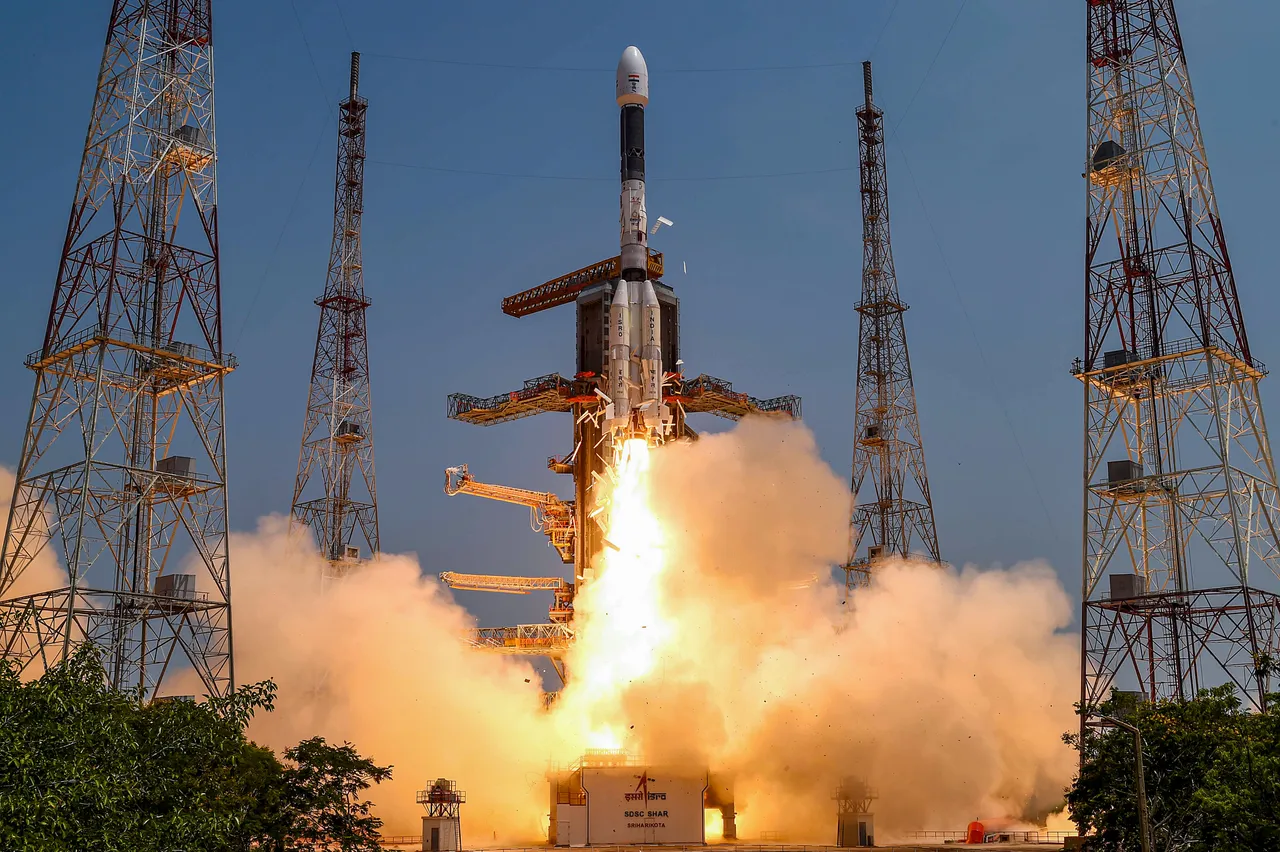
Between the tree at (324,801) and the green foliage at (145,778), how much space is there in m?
0.04

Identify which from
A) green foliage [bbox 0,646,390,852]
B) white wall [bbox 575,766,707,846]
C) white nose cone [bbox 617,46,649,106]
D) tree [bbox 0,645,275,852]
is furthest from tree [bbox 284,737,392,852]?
white nose cone [bbox 617,46,649,106]

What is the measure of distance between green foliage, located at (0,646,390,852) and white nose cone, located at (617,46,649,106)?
116 ft

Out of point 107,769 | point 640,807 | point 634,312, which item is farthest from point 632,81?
point 107,769

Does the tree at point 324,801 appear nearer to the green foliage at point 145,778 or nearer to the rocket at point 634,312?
the green foliage at point 145,778

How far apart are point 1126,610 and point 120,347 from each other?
40105 mm

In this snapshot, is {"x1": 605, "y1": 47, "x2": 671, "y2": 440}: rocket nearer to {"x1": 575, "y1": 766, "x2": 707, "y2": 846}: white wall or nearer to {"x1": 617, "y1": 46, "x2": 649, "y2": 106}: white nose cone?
{"x1": 617, "y1": 46, "x2": 649, "y2": 106}: white nose cone

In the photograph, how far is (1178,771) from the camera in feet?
131

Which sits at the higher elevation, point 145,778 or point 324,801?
point 145,778

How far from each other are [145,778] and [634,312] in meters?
37.5

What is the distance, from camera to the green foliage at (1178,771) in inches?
1324

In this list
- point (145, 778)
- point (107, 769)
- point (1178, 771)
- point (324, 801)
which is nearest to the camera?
point (107, 769)

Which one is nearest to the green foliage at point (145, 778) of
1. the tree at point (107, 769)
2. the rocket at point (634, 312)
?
the tree at point (107, 769)

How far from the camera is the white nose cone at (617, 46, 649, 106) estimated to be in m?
65.6

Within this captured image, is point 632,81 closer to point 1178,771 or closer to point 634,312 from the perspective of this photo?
point 634,312
